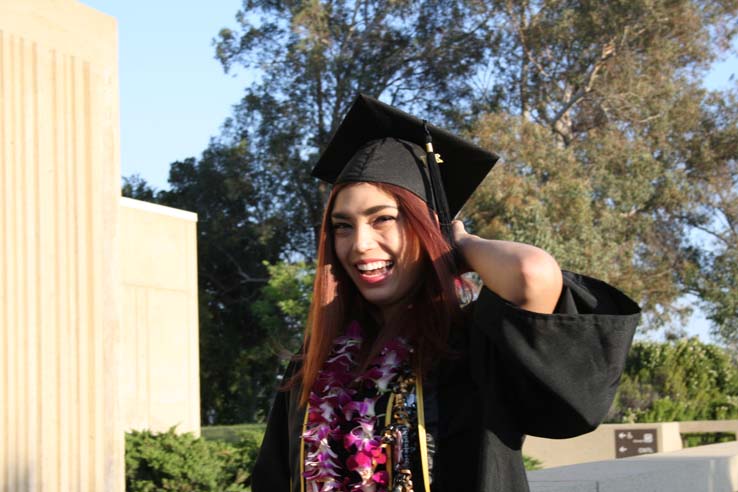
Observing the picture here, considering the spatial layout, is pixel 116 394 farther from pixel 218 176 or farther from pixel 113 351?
pixel 218 176

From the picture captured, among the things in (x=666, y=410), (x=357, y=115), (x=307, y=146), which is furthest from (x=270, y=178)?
(x=357, y=115)

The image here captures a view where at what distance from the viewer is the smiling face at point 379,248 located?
2.34 m

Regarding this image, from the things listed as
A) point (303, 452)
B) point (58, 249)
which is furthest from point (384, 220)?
point (58, 249)

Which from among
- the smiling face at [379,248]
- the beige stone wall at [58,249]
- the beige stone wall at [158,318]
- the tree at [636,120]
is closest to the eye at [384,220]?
the smiling face at [379,248]

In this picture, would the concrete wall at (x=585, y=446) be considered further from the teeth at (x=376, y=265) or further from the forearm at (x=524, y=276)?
the forearm at (x=524, y=276)

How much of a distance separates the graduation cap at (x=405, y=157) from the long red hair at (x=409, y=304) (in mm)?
56

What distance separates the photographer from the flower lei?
222cm

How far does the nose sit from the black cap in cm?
15

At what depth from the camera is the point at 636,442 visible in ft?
46.8

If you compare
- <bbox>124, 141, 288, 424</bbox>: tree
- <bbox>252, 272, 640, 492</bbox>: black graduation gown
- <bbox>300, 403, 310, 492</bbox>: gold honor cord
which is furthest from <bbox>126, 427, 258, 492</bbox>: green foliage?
<bbox>124, 141, 288, 424</bbox>: tree

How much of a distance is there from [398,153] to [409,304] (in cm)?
40

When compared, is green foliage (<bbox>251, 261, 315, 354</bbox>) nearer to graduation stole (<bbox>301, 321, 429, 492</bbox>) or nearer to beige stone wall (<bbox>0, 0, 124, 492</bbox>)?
beige stone wall (<bbox>0, 0, 124, 492</bbox>)

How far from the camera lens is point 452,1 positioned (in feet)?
101

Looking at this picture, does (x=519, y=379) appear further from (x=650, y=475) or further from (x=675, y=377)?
(x=675, y=377)
